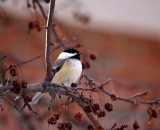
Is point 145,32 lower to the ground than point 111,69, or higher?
higher

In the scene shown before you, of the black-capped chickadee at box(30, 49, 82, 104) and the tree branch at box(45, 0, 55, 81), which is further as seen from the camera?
the black-capped chickadee at box(30, 49, 82, 104)

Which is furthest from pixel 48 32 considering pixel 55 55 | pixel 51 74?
pixel 55 55

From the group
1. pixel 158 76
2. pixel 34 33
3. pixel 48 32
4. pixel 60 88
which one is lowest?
pixel 158 76

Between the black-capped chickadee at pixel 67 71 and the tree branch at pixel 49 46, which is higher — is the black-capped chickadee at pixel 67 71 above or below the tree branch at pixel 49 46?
below

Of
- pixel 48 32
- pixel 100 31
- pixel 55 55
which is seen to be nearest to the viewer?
pixel 48 32

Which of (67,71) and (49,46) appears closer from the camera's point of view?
(49,46)

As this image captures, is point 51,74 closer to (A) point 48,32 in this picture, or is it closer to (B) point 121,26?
(A) point 48,32

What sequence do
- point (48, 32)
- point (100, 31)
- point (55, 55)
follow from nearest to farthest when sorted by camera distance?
point (48, 32) < point (55, 55) < point (100, 31)

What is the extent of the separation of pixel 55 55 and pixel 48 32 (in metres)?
2.81

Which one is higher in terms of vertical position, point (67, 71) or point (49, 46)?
point (49, 46)

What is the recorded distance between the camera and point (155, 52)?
479 centimetres

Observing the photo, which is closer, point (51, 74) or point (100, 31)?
point (51, 74)

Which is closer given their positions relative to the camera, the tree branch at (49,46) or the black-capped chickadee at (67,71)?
the tree branch at (49,46)

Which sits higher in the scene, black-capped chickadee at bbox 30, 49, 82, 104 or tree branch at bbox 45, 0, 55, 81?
tree branch at bbox 45, 0, 55, 81
